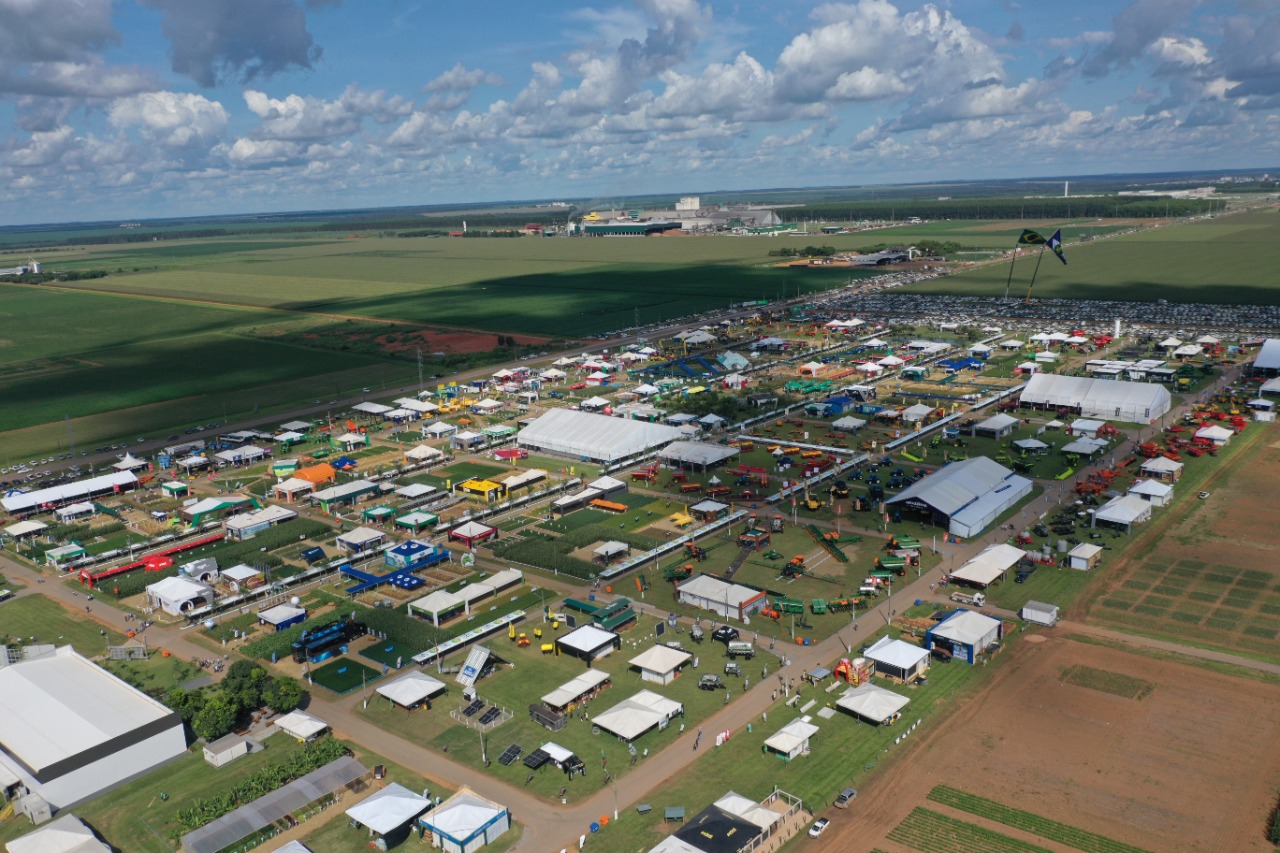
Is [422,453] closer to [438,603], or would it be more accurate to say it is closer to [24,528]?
[24,528]

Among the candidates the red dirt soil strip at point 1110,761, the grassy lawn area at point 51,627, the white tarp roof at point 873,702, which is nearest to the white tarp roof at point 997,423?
the red dirt soil strip at point 1110,761

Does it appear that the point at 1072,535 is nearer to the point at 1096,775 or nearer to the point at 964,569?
the point at 964,569

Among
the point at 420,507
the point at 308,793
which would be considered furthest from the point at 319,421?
the point at 308,793

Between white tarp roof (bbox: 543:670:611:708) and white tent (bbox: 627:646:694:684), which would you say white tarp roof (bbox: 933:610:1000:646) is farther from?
white tarp roof (bbox: 543:670:611:708)

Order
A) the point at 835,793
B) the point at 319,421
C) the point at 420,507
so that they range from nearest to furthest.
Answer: the point at 835,793, the point at 420,507, the point at 319,421

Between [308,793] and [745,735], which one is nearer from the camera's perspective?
[308,793]

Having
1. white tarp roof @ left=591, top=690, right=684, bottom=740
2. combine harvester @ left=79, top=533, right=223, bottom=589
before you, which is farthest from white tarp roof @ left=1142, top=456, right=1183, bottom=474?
combine harvester @ left=79, top=533, right=223, bottom=589
